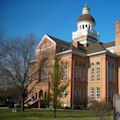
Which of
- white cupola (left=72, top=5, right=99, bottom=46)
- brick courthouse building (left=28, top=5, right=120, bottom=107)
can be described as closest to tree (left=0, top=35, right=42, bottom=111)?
brick courthouse building (left=28, top=5, right=120, bottom=107)

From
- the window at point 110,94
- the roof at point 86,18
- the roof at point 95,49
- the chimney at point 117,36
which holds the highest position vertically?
the roof at point 86,18

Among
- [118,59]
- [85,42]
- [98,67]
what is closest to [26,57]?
[98,67]

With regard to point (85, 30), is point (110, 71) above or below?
below

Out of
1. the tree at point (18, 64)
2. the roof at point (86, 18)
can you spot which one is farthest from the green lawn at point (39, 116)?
the roof at point (86, 18)

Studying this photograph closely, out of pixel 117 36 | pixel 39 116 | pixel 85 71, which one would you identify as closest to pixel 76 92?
pixel 85 71

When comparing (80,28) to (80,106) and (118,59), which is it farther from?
(80,106)

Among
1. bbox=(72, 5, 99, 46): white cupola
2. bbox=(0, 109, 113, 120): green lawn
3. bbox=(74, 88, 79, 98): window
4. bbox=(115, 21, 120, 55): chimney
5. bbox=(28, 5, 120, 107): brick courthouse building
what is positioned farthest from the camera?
bbox=(72, 5, 99, 46): white cupola

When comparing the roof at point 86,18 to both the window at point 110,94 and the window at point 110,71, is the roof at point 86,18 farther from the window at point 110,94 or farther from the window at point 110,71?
the window at point 110,94

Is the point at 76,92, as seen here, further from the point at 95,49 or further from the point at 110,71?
the point at 95,49

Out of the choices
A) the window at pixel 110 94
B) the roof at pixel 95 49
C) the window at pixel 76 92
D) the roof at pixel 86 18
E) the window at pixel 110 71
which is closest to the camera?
the window at pixel 76 92

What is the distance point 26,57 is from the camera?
3728 centimetres

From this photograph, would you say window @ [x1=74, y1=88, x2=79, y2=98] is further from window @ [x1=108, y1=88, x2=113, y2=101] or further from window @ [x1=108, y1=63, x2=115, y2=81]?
window @ [x1=108, y1=63, x2=115, y2=81]

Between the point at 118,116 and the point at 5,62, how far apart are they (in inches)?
1066

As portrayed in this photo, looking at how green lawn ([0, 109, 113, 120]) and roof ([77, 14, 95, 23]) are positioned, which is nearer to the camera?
green lawn ([0, 109, 113, 120])
